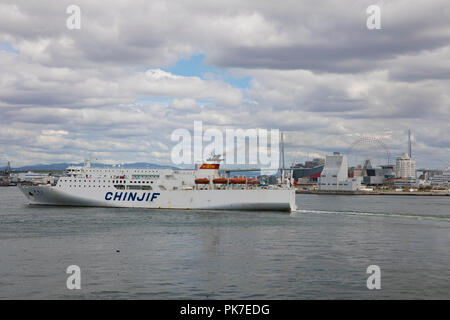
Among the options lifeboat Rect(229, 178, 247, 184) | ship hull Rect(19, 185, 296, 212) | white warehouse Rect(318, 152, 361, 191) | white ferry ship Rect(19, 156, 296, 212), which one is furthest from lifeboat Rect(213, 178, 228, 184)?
white warehouse Rect(318, 152, 361, 191)

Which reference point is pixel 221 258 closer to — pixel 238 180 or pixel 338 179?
pixel 238 180

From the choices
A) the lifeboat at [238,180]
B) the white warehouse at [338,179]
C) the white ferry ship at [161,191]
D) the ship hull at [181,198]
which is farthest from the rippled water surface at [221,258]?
the white warehouse at [338,179]

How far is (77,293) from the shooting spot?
56.9ft

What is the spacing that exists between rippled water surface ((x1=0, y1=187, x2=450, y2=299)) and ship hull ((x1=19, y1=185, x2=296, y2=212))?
9.70 metres

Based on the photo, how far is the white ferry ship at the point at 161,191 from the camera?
52250 mm

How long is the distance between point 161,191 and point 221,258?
99.9ft

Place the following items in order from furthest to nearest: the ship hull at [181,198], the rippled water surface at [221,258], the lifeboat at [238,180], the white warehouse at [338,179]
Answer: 1. the white warehouse at [338,179]
2. the lifeboat at [238,180]
3. the ship hull at [181,198]
4. the rippled water surface at [221,258]

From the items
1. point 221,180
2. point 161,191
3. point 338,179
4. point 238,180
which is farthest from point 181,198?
point 338,179

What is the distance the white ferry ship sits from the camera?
52.2 metres

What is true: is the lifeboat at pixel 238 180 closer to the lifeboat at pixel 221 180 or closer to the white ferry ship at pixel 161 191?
the white ferry ship at pixel 161 191

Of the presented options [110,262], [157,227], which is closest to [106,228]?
[157,227]

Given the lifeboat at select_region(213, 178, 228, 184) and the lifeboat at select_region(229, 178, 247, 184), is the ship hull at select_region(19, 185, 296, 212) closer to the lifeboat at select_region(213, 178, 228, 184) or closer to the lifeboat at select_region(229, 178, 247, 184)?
the lifeboat at select_region(213, 178, 228, 184)

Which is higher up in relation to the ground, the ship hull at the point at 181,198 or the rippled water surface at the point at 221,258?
the ship hull at the point at 181,198
